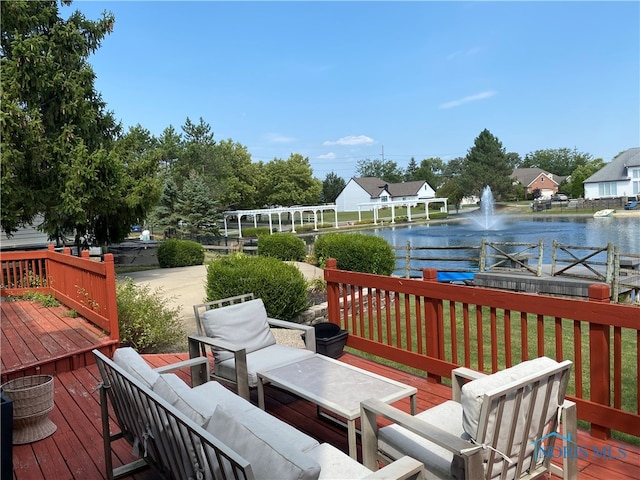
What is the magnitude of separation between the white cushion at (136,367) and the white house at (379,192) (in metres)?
63.1

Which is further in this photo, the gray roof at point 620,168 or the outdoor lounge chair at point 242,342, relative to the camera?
the gray roof at point 620,168

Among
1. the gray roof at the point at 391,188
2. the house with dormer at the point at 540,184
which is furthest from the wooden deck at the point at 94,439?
the house with dormer at the point at 540,184

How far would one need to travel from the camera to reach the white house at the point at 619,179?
46688 mm

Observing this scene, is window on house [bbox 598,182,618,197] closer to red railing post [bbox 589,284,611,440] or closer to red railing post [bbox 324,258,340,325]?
red railing post [bbox 324,258,340,325]

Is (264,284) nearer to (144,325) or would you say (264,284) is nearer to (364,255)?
(144,325)

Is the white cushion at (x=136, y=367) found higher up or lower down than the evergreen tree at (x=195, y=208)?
lower down

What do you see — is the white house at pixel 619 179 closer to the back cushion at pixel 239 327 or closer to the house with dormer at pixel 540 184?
the house with dormer at pixel 540 184

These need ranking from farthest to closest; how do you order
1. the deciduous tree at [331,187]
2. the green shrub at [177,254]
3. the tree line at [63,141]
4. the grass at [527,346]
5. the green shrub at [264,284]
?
the deciduous tree at [331,187] → the green shrub at [177,254] → the tree line at [63,141] → the green shrub at [264,284] → the grass at [527,346]

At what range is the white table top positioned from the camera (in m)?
2.59

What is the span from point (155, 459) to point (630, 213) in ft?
147

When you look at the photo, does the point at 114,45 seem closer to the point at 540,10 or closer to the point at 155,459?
the point at 540,10

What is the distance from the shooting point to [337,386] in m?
2.85

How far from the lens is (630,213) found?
3800 centimetres

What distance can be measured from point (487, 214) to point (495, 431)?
1882 inches
